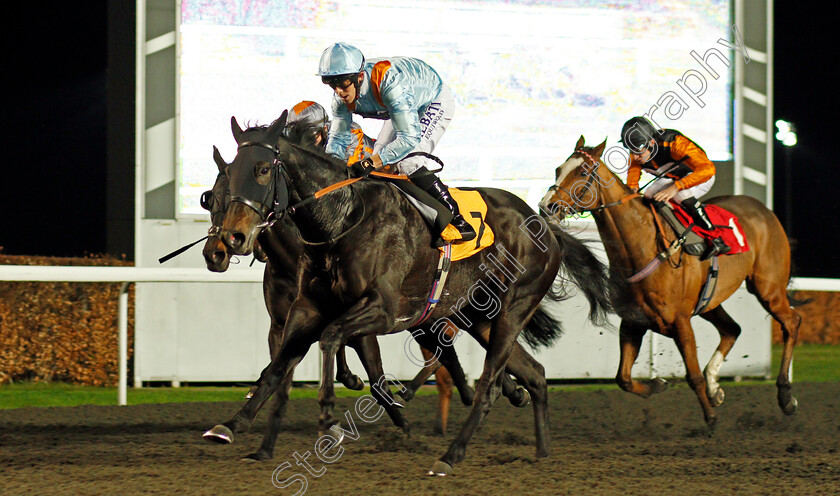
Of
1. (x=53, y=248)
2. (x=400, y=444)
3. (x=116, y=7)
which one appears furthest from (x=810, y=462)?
(x=53, y=248)

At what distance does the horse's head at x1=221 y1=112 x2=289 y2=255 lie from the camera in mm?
3006

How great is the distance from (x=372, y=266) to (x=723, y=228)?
8.68 feet

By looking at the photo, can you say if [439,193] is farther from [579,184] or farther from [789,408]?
[789,408]

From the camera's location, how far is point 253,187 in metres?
3.07

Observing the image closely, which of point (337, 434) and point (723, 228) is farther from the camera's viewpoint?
point (723, 228)

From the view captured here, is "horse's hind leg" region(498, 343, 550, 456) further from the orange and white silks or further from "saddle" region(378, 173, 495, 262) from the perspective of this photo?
the orange and white silks

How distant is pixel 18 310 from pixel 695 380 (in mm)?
4239

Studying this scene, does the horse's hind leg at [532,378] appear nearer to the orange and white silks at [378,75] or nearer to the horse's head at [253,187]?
the orange and white silks at [378,75]

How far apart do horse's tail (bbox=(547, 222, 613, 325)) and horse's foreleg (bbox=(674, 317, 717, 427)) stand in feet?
1.48

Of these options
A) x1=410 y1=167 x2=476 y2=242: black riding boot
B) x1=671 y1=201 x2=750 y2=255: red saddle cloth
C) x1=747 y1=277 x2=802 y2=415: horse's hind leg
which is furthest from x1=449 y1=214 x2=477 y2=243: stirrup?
x1=747 y1=277 x2=802 y2=415: horse's hind leg

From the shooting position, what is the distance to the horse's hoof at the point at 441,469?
3441 millimetres

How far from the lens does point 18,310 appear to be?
609cm

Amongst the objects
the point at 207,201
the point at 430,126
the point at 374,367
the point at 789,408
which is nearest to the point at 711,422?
the point at 789,408

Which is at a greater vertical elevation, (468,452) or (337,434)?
(337,434)
